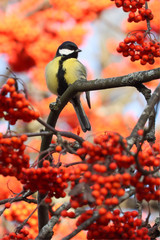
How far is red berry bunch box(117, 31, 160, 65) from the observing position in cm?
183

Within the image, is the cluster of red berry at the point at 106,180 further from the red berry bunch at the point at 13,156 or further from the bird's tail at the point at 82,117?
the bird's tail at the point at 82,117

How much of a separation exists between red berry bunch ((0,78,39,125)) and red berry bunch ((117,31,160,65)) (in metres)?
0.77

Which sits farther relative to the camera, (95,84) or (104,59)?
(104,59)

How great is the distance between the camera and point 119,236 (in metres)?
1.26

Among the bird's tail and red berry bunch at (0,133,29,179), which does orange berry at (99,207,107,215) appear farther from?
the bird's tail

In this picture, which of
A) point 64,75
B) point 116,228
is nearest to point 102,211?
point 116,228

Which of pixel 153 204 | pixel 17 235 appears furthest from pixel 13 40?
pixel 17 235

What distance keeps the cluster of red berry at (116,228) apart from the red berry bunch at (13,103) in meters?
0.37

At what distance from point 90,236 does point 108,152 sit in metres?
0.30

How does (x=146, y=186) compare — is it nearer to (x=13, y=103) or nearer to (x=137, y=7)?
(x=13, y=103)

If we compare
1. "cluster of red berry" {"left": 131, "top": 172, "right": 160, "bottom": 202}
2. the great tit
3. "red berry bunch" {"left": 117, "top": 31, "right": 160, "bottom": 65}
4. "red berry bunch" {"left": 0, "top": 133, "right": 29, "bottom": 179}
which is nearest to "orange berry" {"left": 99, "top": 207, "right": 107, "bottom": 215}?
"cluster of red berry" {"left": 131, "top": 172, "right": 160, "bottom": 202}

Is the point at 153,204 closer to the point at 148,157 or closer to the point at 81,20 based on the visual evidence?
the point at 148,157

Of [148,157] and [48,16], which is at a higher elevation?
[48,16]

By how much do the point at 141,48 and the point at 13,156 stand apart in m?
0.89
